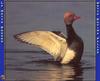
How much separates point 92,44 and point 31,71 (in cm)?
57

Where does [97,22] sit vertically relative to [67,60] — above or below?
above

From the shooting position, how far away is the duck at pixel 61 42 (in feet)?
14.0

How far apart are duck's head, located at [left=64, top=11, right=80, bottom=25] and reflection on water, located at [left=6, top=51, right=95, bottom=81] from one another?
0.34m

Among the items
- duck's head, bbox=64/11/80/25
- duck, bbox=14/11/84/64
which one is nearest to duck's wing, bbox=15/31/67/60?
duck, bbox=14/11/84/64

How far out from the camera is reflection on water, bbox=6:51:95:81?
4246 millimetres

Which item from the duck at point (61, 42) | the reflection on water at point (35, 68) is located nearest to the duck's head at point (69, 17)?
the duck at point (61, 42)

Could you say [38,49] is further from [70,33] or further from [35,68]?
[70,33]

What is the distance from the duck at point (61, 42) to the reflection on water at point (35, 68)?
0.06 metres

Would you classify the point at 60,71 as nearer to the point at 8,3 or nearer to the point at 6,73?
the point at 6,73

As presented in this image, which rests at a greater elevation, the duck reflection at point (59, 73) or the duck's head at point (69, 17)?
the duck's head at point (69, 17)

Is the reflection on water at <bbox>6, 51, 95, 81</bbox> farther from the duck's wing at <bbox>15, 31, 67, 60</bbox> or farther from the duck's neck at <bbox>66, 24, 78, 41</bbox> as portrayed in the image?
the duck's neck at <bbox>66, 24, 78, 41</bbox>

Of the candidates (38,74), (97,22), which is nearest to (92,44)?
(97,22)

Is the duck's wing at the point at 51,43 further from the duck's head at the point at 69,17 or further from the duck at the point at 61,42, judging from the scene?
the duck's head at the point at 69,17

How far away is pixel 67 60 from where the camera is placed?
4285 millimetres
